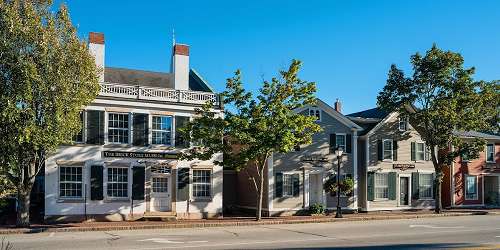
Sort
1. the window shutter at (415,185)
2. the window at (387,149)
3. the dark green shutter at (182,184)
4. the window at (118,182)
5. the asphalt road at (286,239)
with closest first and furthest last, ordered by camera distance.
A: 1. the asphalt road at (286,239)
2. the window at (118,182)
3. the dark green shutter at (182,184)
4. the window at (387,149)
5. the window shutter at (415,185)

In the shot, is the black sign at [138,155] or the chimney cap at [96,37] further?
the chimney cap at [96,37]

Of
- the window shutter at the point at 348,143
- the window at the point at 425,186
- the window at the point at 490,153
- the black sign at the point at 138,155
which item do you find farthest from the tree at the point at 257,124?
the window at the point at 490,153

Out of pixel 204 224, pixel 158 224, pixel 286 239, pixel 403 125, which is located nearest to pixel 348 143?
pixel 403 125

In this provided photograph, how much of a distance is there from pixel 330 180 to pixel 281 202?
3.57 meters

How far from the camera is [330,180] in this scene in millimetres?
34031

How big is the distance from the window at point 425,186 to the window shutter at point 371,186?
3.91m

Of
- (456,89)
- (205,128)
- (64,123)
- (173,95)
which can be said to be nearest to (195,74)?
(173,95)

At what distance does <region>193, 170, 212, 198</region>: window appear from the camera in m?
29.9

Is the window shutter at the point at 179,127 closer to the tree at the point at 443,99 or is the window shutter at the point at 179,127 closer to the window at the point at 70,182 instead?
the window at the point at 70,182

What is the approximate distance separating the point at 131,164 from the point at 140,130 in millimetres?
1729

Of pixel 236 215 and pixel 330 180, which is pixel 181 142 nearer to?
pixel 236 215

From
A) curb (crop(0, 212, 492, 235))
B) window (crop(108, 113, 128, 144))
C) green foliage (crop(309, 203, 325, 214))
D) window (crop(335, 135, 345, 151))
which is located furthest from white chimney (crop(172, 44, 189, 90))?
green foliage (crop(309, 203, 325, 214))

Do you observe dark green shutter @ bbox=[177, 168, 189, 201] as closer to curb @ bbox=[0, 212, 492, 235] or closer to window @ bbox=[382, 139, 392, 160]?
curb @ bbox=[0, 212, 492, 235]

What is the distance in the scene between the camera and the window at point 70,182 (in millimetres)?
26672
